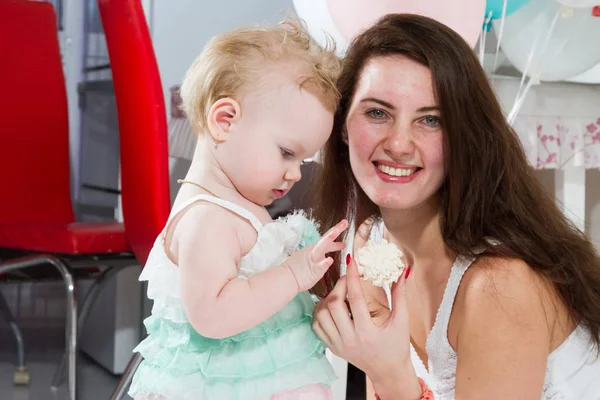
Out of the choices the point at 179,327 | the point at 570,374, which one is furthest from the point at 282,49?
the point at 570,374

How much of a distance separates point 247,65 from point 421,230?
56 centimetres

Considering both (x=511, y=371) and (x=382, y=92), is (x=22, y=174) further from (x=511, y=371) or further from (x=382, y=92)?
(x=511, y=371)

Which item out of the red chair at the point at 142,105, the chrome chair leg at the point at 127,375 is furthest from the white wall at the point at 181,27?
the chrome chair leg at the point at 127,375

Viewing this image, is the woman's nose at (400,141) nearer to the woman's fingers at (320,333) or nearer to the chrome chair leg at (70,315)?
the woman's fingers at (320,333)

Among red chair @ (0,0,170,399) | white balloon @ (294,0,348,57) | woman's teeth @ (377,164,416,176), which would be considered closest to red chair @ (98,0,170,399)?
red chair @ (0,0,170,399)

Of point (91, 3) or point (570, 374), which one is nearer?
point (570, 374)

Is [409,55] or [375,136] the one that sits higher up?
[409,55]

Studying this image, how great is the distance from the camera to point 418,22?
132 centimetres

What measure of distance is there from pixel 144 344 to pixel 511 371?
54 cm

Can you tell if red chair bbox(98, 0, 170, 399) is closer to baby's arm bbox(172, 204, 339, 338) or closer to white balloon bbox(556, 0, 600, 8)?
baby's arm bbox(172, 204, 339, 338)

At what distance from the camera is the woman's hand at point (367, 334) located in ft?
3.74

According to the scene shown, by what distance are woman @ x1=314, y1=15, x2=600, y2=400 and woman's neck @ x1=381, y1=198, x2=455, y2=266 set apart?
28 millimetres

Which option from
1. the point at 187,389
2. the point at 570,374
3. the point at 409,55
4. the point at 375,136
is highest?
the point at 409,55

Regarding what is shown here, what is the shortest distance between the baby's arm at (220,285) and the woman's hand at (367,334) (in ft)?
0.50
